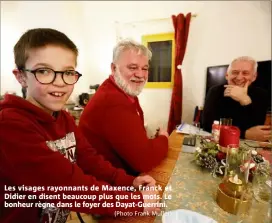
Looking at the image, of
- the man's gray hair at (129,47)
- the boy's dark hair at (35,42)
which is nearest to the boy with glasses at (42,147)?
the boy's dark hair at (35,42)

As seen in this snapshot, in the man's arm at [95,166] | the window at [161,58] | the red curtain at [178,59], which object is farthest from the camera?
the window at [161,58]

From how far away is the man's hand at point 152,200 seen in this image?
1.72 feet

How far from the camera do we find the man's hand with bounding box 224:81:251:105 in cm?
136

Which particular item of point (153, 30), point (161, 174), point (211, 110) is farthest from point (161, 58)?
point (161, 174)

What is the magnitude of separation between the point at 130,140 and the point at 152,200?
1.00ft

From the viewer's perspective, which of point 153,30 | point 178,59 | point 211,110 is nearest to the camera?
point 211,110

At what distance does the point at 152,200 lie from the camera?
0.54 meters

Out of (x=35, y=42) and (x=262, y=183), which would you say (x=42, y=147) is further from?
(x=262, y=183)

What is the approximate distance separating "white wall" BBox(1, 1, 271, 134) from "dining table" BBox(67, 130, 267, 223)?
2.08 meters

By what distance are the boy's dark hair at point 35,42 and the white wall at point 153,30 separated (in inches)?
80.1

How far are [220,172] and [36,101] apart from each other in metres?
0.76

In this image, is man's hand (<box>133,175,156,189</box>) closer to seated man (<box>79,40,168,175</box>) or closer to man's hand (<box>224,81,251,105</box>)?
seated man (<box>79,40,168,175</box>)

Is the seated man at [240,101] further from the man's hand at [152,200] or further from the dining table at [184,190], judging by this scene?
the man's hand at [152,200]

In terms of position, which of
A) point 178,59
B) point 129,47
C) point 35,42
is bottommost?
point 35,42
